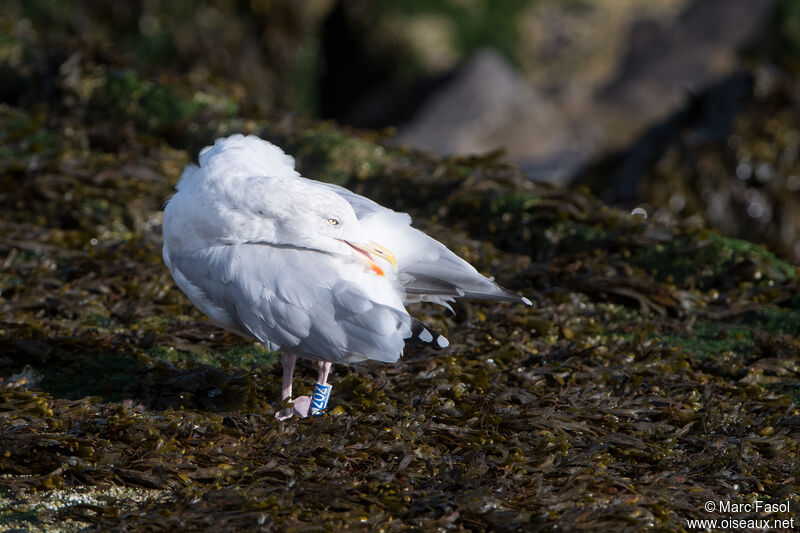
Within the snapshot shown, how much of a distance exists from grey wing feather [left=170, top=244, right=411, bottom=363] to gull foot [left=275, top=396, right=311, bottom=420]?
0.28 meters

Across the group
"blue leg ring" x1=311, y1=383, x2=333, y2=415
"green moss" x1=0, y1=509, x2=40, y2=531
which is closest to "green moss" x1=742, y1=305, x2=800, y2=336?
"blue leg ring" x1=311, y1=383, x2=333, y2=415

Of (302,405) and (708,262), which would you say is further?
(708,262)

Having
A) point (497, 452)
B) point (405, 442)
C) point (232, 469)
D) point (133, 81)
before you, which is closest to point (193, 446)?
point (232, 469)

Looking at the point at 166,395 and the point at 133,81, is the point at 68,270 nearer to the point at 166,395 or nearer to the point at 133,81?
the point at 166,395

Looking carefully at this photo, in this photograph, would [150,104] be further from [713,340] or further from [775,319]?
[775,319]

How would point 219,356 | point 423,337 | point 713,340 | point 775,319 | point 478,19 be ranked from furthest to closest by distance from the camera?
point 478,19 < point 775,319 < point 713,340 < point 219,356 < point 423,337

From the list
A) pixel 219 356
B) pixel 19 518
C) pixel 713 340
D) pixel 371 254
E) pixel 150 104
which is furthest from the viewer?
pixel 150 104

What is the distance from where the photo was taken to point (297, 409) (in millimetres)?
3412

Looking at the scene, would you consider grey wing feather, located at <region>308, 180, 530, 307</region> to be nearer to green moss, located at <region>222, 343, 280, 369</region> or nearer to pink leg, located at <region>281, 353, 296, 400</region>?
pink leg, located at <region>281, 353, 296, 400</region>

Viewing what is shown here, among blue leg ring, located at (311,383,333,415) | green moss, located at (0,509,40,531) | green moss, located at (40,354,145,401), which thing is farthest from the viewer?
green moss, located at (40,354,145,401)

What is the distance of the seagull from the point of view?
3.11m

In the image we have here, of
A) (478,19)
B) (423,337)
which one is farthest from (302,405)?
(478,19)

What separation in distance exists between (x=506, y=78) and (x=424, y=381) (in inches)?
345

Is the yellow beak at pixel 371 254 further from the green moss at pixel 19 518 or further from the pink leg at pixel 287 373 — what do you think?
the green moss at pixel 19 518
